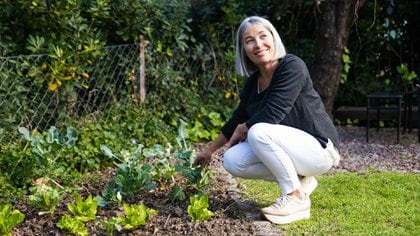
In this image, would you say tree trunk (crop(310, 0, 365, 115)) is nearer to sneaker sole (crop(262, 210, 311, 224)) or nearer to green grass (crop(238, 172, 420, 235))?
green grass (crop(238, 172, 420, 235))

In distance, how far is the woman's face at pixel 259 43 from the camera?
350 cm

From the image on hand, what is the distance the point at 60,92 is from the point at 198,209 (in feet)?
8.98

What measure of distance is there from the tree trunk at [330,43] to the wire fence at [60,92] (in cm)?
160

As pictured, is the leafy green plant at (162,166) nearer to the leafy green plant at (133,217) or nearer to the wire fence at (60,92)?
the leafy green plant at (133,217)

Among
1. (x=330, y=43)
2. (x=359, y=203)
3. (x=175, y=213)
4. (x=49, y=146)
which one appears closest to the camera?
(x=175, y=213)

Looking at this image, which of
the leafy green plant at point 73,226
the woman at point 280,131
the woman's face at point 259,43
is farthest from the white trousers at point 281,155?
the leafy green plant at point 73,226

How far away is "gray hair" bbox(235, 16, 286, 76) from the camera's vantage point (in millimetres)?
3541

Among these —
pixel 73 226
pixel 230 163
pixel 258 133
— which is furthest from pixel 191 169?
pixel 73 226

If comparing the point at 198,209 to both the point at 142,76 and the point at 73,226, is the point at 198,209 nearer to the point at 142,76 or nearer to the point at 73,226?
the point at 73,226

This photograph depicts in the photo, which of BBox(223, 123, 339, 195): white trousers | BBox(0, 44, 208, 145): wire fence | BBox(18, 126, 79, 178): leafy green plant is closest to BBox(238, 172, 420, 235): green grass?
BBox(223, 123, 339, 195): white trousers

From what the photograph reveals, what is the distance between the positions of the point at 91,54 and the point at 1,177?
1776mm

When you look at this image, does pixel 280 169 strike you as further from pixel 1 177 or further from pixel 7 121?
pixel 7 121

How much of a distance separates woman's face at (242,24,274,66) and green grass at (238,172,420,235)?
100 centimetres

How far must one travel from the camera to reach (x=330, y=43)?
6.83 m
